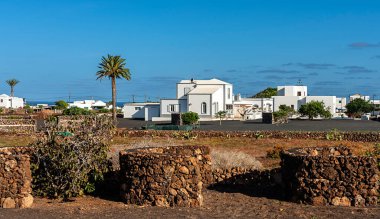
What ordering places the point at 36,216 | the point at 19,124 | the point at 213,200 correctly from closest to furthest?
1. the point at 36,216
2. the point at 213,200
3. the point at 19,124

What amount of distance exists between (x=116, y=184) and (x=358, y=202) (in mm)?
6772

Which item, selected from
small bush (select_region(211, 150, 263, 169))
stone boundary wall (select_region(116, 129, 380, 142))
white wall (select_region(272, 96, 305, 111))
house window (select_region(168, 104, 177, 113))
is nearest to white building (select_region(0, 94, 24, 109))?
house window (select_region(168, 104, 177, 113))

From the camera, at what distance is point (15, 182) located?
13.7m

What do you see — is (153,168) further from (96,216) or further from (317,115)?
(317,115)

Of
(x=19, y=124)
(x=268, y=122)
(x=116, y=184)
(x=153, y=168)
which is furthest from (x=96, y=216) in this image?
(x=268, y=122)

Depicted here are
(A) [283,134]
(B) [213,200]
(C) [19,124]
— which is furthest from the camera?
(C) [19,124]

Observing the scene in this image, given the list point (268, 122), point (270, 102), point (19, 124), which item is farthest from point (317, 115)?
point (19, 124)

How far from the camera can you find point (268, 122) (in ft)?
190

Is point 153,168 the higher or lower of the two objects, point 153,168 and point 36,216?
the higher

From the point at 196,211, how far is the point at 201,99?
5359 cm

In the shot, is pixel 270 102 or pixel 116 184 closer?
pixel 116 184

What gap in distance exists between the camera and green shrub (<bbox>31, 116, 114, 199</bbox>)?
48.7ft

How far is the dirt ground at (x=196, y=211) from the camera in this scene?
12680 millimetres

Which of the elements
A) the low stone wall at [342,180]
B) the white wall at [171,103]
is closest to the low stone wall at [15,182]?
the low stone wall at [342,180]
